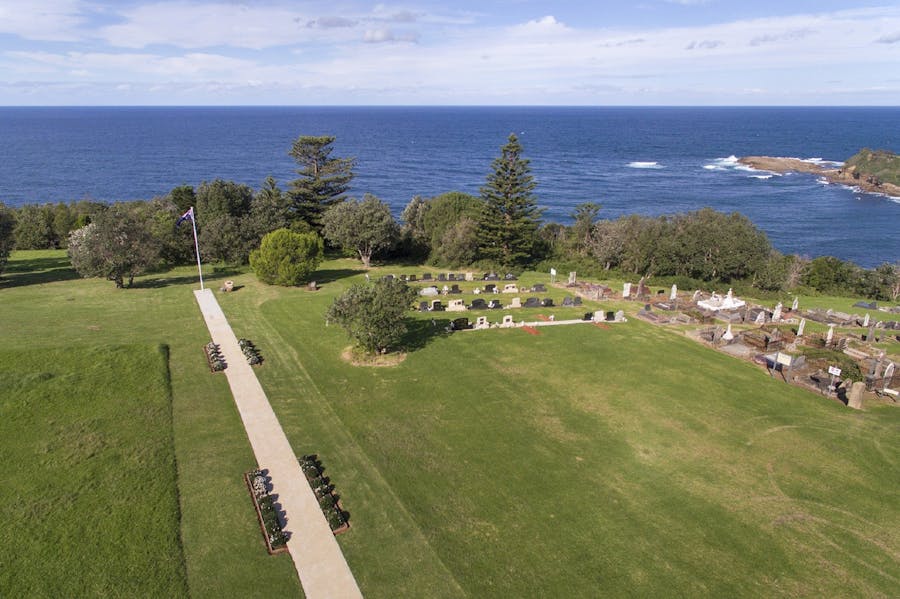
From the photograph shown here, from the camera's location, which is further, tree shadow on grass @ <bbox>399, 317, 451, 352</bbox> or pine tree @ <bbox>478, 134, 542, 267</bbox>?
Answer: pine tree @ <bbox>478, 134, 542, 267</bbox>

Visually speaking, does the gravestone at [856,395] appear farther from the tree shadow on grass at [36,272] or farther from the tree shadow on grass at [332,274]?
the tree shadow on grass at [36,272]

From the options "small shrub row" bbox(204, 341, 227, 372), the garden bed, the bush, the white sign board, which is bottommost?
the garden bed

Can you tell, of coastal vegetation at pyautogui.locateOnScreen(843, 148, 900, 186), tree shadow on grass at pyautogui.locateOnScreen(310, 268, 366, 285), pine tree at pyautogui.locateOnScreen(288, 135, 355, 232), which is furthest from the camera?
coastal vegetation at pyautogui.locateOnScreen(843, 148, 900, 186)

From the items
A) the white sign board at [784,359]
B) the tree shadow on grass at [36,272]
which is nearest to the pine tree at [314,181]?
the tree shadow on grass at [36,272]

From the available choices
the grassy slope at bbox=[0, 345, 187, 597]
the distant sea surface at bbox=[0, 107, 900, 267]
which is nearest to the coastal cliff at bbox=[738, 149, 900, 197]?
the distant sea surface at bbox=[0, 107, 900, 267]

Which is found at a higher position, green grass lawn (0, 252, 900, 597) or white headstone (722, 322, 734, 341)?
white headstone (722, 322, 734, 341)

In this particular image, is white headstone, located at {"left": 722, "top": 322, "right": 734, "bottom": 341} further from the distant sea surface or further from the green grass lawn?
the distant sea surface

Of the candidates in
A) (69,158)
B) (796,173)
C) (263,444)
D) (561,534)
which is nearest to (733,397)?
(561,534)
